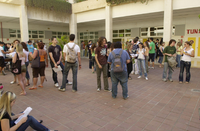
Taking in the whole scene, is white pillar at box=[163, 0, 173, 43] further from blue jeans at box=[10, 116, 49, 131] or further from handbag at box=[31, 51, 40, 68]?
blue jeans at box=[10, 116, 49, 131]

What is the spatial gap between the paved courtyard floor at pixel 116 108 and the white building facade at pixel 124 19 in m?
7.44

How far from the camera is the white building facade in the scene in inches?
430

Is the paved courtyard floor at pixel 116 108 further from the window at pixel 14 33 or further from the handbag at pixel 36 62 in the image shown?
the window at pixel 14 33

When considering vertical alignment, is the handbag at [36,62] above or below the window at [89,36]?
below

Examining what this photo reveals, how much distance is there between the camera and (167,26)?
10711 millimetres

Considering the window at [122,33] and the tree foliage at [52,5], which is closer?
the tree foliage at [52,5]

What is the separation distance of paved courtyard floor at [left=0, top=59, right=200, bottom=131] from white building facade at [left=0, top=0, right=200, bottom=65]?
7.44 meters

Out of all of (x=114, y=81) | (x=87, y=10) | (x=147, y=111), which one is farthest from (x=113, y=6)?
(x=147, y=111)

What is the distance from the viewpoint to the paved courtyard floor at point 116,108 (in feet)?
9.98

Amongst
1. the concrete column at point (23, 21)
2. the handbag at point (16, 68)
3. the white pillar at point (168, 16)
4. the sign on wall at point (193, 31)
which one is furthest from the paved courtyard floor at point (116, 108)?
the sign on wall at point (193, 31)

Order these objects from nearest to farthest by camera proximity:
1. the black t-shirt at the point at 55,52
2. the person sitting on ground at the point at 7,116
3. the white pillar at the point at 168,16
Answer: the person sitting on ground at the point at 7,116, the black t-shirt at the point at 55,52, the white pillar at the point at 168,16

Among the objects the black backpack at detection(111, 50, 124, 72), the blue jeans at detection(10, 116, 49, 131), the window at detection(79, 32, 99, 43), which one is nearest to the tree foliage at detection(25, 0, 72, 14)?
the window at detection(79, 32, 99, 43)

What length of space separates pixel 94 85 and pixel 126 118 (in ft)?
9.26

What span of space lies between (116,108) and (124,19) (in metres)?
13.2
